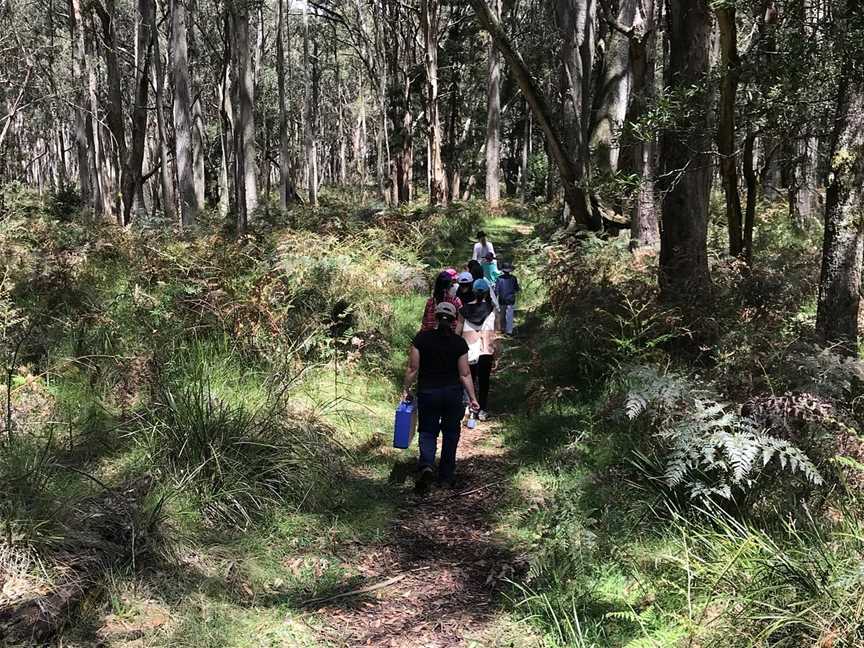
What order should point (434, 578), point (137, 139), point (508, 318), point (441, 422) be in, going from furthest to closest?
point (137, 139) → point (508, 318) → point (441, 422) → point (434, 578)

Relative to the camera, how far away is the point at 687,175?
735cm

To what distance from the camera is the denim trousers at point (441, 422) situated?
18.6 ft

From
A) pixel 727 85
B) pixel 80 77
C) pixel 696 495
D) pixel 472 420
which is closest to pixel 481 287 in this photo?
pixel 472 420

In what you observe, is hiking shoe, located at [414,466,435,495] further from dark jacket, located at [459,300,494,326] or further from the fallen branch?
dark jacket, located at [459,300,494,326]

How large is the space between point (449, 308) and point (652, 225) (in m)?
7.35

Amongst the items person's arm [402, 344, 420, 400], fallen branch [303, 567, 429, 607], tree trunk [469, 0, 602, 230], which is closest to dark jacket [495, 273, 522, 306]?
tree trunk [469, 0, 602, 230]

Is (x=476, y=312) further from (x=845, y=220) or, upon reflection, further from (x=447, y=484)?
(x=845, y=220)

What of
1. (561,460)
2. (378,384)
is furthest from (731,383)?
A: (378,384)

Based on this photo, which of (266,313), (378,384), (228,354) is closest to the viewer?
(228,354)

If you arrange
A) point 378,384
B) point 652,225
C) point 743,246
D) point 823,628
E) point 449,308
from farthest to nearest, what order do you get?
point 652,225
point 743,246
point 378,384
point 449,308
point 823,628

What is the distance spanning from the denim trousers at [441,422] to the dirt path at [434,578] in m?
0.27

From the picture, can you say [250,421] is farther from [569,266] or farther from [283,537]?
[569,266]

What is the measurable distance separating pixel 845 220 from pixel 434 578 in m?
4.21

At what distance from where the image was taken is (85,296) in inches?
308
